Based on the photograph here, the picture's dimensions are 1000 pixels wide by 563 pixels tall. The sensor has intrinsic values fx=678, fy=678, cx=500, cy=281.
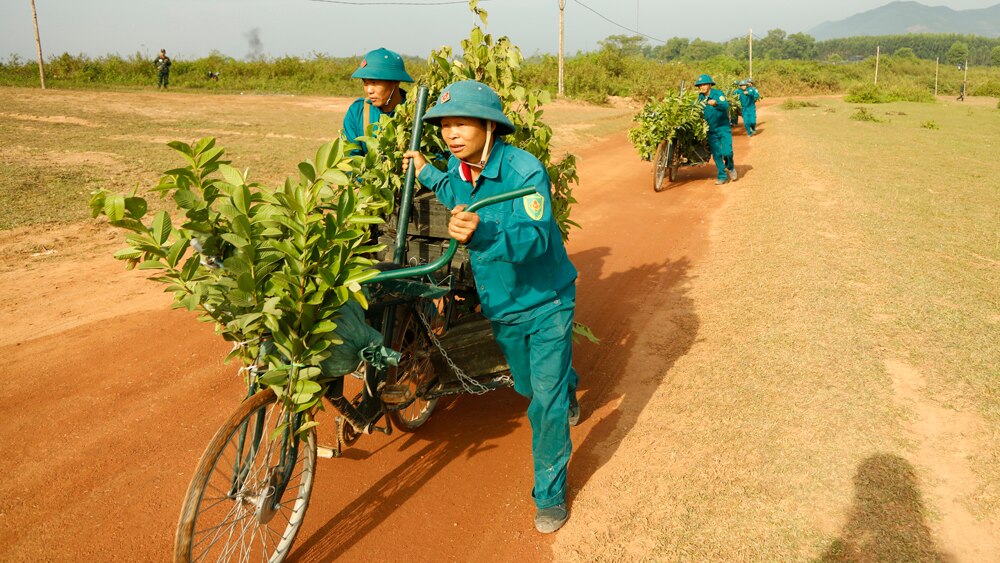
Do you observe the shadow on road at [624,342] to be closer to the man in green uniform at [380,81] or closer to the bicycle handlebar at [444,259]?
the bicycle handlebar at [444,259]

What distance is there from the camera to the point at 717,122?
38.2 feet

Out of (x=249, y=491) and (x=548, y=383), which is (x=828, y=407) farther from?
(x=249, y=491)

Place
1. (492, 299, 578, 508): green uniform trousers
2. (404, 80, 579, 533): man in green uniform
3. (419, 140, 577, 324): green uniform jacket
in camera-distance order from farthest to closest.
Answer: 1. (492, 299, 578, 508): green uniform trousers
2. (404, 80, 579, 533): man in green uniform
3. (419, 140, 577, 324): green uniform jacket

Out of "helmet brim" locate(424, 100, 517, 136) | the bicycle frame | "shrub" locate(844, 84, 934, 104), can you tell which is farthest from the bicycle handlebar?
"shrub" locate(844, 84, 934, 104)

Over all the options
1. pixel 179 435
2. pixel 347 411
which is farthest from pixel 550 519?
pixel 179 435

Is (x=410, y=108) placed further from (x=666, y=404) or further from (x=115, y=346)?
(x=115, y=346)

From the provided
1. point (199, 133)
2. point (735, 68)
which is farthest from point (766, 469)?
point (735, 68)

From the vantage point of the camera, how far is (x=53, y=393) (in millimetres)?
4562

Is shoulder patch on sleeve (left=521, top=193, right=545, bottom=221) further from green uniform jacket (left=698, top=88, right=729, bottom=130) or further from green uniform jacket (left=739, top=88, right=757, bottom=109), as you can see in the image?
green uniform jacket (left=739, top=88, right=757, bottom=109)

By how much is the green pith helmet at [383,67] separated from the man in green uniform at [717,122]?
26.0 feet

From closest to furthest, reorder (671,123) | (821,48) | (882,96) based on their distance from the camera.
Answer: (671,123) → (882,96) → (821,48)

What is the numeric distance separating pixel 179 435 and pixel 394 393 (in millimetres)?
1572

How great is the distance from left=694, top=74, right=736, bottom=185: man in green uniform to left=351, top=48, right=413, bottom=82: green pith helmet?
7.93 m

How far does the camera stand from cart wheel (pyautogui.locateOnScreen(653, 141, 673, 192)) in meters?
11.3
